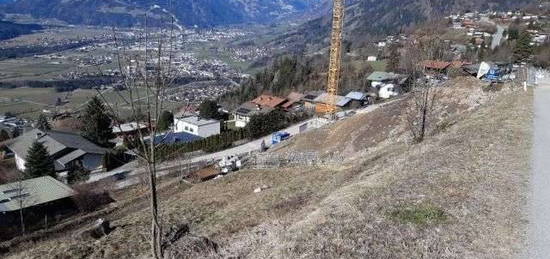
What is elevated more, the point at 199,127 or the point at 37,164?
the point at 37,164

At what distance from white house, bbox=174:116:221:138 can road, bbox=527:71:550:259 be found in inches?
1473

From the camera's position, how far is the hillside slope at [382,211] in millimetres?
8867

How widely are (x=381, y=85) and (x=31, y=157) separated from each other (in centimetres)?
4743

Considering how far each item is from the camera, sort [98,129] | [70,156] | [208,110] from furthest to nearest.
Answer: [208,110] → [98,129] → [70,156]

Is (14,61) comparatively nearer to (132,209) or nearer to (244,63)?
(244,63)

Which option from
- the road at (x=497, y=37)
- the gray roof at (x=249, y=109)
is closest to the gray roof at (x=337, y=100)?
the gray roof at (x=249, y=109)

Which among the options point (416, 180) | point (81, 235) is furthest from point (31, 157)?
point (416, 180)

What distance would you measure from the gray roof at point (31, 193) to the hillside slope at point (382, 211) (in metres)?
9.44

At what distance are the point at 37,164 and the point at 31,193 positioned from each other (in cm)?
874

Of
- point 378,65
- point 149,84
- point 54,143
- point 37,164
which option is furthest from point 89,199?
point 378,65

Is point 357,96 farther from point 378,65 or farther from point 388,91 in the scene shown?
point 378,65

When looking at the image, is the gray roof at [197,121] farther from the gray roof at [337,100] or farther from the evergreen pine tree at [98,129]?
the gray roof at [337,100]

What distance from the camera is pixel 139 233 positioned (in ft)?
44.8

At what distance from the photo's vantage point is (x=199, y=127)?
52969 mm
